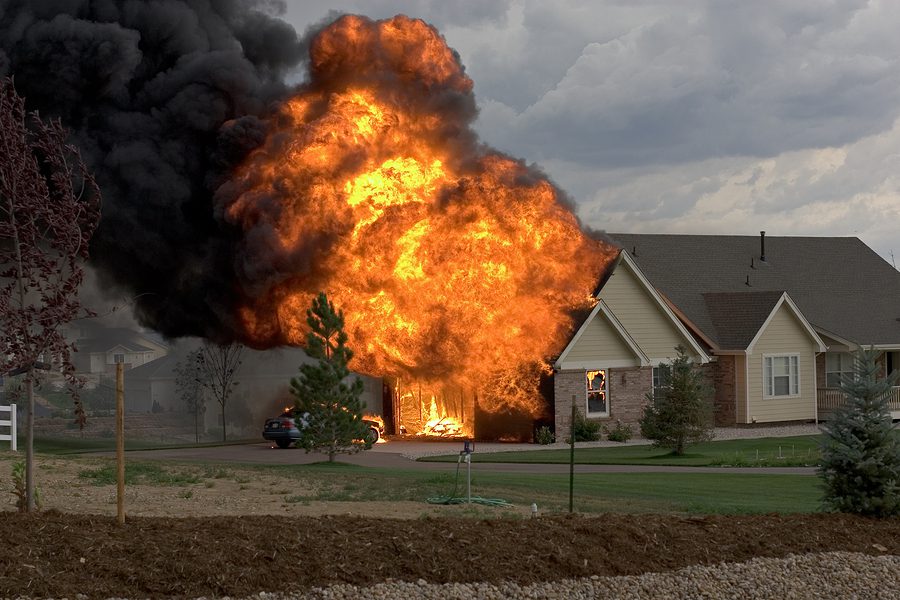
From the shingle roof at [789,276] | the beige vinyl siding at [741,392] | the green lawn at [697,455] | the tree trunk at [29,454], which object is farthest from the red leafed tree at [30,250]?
the shingle roof at [789,276]

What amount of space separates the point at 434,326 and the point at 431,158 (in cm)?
516

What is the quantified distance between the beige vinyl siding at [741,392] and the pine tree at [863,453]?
26893 millimetres

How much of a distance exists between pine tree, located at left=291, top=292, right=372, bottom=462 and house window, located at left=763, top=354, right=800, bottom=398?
19574 millimetres

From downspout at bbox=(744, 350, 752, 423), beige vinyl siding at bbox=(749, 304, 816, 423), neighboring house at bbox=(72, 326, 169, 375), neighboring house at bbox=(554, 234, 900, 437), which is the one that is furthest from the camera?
neighboring house at bbox=(72, 326, 169, 375)

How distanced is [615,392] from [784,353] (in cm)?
851

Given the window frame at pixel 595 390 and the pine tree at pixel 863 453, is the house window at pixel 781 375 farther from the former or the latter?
the pine tree at pixel 863 453

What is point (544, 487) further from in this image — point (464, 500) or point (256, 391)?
point (256, 391)

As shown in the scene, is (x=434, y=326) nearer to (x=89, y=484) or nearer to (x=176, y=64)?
(x=176, y=64)

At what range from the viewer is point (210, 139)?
118 feet

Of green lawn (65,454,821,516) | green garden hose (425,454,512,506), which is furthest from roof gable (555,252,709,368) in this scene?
green garden hose (425,454,512,506)

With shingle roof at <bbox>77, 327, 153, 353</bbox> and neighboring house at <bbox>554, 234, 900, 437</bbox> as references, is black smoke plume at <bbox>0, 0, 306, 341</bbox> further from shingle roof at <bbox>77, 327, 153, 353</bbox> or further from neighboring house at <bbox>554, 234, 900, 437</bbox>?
shingle roof at <bbox>77, 327, 153, 353</bbox>

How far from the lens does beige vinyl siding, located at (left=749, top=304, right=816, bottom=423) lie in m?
41.2

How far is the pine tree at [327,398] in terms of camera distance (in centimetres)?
2689

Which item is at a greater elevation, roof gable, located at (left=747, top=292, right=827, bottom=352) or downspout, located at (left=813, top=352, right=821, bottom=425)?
roof gable, located at (left=747, top=292, right=827, bottom=352)
